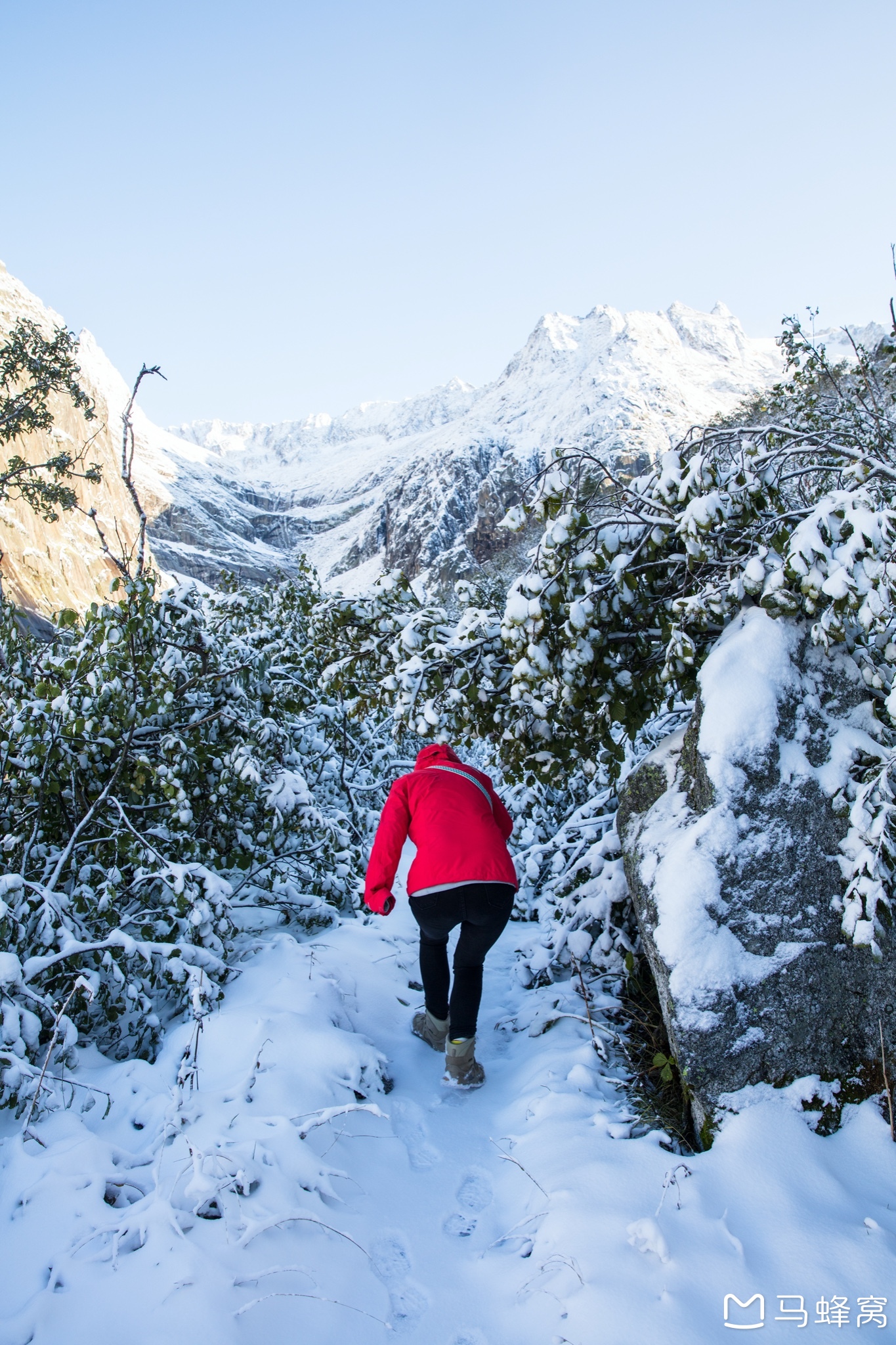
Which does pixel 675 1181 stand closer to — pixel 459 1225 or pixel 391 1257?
pixel 459 1225

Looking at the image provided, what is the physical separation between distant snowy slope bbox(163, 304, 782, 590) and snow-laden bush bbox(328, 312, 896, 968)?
67261 mm

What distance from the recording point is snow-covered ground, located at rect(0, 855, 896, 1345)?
179 cm

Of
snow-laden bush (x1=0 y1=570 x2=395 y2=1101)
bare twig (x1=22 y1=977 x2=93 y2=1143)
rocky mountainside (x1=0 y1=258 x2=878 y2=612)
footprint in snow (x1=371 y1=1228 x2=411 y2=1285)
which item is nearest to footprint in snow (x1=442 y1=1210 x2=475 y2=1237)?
footprint in snow (x1=371 y1=1228 x2=411 y2=1285)

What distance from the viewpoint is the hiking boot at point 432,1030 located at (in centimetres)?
351

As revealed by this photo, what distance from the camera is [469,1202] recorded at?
243 centimetres

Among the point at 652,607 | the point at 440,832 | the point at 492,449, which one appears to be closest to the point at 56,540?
the point at 440,832

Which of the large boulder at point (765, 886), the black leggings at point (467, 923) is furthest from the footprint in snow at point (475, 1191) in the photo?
the large boulder at point (765, 886)

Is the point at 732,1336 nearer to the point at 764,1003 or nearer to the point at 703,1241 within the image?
the point at 703,1241

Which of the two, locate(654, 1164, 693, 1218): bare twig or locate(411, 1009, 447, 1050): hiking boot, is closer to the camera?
locate(654, 1164, 693, 1218): bare twig

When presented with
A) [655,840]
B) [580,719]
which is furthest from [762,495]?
[655,840]

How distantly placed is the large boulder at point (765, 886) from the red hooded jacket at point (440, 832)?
2.38 ft

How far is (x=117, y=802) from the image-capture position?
374cm
